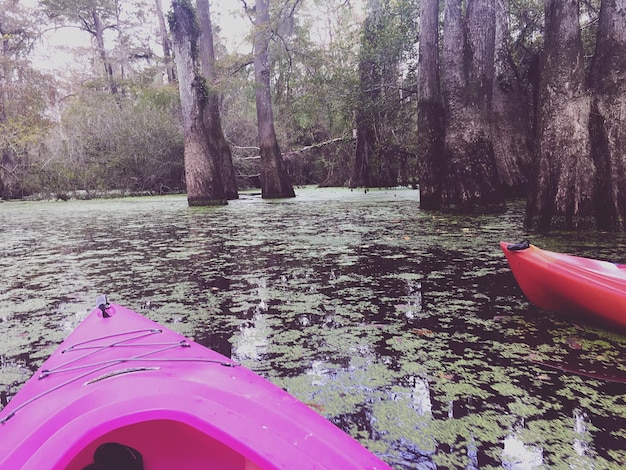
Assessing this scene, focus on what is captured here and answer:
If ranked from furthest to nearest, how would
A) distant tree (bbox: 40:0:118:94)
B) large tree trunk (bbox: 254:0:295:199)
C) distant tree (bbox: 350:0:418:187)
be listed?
distant tree (bbox: 40:0:118:94) → large tree trunk (bbox: 254:0:295:199) → distant tree (bbox: 350:0:418:187)

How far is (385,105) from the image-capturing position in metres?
9.47

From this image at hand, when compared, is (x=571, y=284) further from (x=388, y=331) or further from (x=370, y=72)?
(x=370, y=72)

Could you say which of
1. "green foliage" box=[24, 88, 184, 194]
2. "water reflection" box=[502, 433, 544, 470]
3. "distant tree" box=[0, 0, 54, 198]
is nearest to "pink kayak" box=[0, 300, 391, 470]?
"water reflection" box=[502, 433, 544, 470]

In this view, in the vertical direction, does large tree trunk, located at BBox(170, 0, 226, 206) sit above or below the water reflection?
above

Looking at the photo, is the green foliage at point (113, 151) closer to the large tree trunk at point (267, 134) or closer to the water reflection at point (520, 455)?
the large tree trunk at point (267, 134)

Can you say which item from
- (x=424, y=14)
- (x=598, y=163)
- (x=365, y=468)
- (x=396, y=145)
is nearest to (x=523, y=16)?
(x=396, y=145)

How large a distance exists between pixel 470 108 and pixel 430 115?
2.76 feet

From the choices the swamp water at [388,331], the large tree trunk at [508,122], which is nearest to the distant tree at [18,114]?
the swamp water at [388,331]

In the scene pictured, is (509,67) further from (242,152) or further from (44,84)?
(44,84)

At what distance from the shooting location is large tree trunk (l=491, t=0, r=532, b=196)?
308 inches

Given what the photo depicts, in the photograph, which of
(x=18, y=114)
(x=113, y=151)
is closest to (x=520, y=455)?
(x=113, y=151)

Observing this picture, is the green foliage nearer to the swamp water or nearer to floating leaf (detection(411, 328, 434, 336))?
the swamp water

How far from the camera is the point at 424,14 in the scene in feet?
19.9

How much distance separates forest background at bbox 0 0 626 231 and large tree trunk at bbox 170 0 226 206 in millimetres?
701
